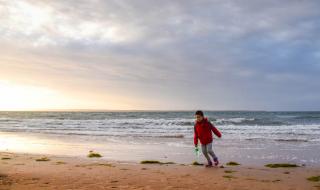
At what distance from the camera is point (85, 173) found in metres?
9.77

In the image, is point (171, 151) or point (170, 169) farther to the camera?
point (171, 151)

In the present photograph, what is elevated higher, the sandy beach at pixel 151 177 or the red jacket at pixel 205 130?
the red jacket at pixel 205 130

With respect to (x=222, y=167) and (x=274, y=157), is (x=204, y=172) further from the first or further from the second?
(x=274, y=157)

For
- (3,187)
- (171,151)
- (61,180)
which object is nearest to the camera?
(3,187)

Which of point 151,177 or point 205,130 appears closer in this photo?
point 151,177

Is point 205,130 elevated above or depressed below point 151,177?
above

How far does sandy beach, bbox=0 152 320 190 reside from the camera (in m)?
8.07

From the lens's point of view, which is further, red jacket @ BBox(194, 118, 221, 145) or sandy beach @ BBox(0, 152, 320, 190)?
red jacket @ BBox(194, 118, 221, 145)

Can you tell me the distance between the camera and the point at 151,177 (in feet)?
30.6

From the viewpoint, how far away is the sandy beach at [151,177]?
8.07 m

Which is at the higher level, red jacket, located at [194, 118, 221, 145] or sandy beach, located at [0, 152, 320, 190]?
red jacket, located at [194, 118, 221, 145]

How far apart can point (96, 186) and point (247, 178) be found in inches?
160

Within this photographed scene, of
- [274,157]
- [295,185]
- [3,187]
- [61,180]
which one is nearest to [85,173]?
[61,180]

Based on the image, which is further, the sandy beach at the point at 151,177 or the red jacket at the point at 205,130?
the red jacket at the point at 205,130
